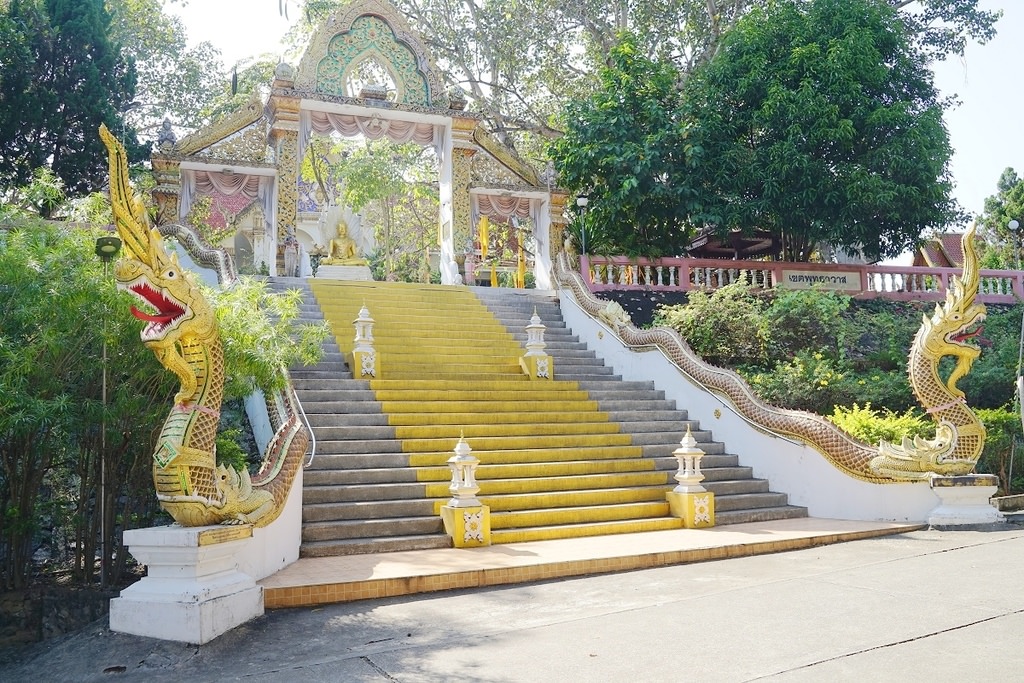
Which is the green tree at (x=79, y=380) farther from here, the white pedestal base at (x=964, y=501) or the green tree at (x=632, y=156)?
the green tree at (x=632, y=156)

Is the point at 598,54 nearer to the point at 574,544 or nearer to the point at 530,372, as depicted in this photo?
the point at 530,372

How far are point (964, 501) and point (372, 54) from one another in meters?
12.1

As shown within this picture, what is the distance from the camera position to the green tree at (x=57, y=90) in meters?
14.9

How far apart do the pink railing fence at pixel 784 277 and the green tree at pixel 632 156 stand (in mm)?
538

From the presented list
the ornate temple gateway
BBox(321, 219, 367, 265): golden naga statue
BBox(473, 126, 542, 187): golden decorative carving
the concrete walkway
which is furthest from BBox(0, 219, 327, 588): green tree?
BBox(473, 126, 542, 187): golden decorative carving

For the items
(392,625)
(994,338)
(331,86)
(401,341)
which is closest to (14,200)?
(331,86)

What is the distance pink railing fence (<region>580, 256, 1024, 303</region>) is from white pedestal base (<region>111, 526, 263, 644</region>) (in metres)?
10.0

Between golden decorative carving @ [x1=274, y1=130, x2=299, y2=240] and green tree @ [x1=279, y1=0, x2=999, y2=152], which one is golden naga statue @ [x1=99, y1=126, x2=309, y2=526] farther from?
green tree @ [x1=279, y1=0, x2=999, y2=152]

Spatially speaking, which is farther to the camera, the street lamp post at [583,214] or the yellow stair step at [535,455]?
the street lamp post at [583,214]

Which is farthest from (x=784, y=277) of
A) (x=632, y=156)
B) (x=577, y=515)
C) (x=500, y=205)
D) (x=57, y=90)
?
(x=57, y=90)

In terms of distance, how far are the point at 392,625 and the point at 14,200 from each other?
1349 cm

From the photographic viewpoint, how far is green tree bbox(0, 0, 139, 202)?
14.9 meters

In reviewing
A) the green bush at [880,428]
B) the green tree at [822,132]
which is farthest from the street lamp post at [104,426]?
the green tree at [822,132]

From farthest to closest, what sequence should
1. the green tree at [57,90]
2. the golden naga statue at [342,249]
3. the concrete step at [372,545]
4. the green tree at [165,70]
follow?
the green tree at [165,70]
the golden naga statue at [342,249]
the green tree at [57,90]
the concrete step at [372,545]
